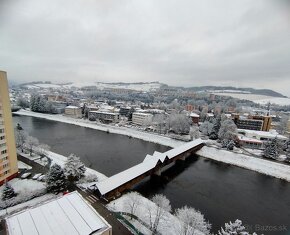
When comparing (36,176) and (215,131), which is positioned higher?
(215,131)

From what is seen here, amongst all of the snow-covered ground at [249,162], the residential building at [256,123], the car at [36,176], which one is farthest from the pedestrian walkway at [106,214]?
the residential building at [256,123]

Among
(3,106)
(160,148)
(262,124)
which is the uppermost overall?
(3,106)

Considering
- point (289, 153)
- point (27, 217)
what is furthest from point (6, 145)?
point (289, 153)

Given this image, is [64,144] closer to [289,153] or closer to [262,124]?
[289,153]

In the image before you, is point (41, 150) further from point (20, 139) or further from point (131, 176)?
point (131, 176)

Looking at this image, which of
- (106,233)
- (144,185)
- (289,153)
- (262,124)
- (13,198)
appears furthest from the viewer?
(262,124)

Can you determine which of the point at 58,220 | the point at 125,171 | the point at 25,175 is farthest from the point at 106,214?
the point at 25,175

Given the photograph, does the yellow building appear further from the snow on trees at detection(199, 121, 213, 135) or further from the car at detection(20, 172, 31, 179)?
the snow on trees at detection(199, 121, 213, 135)
